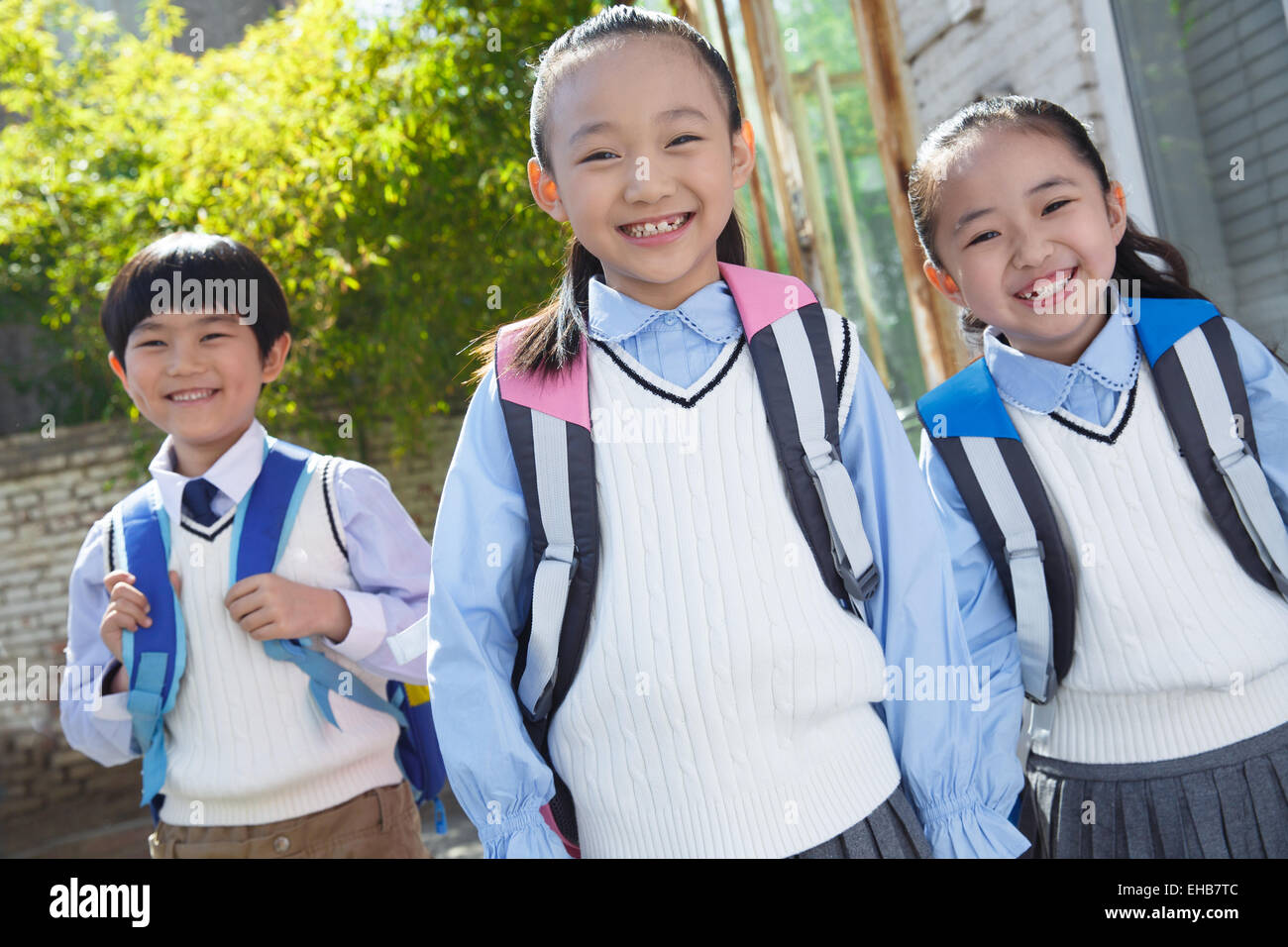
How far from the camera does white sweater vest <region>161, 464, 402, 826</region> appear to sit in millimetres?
2107

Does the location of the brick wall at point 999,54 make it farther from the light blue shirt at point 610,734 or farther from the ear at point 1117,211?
the light blue shirt at point 610,734

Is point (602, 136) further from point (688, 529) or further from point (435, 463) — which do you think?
point (435, 463)

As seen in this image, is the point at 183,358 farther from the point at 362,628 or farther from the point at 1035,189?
the point at 1035,189

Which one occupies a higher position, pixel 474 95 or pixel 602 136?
pixel 474 95

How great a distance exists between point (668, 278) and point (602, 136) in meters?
0.22

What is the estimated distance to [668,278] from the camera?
1.60 metres

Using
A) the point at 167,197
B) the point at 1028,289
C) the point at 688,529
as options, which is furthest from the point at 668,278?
the point at 167,197

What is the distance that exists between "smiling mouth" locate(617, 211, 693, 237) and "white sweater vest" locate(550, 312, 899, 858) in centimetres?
25

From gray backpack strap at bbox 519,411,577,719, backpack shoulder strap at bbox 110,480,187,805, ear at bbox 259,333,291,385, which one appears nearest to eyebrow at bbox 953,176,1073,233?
gray backpack strap at bbox 519,411,577,719

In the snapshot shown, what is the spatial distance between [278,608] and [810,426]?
1057mm

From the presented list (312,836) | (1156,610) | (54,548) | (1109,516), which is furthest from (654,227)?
(54,548)

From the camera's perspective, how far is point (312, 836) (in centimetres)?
212
